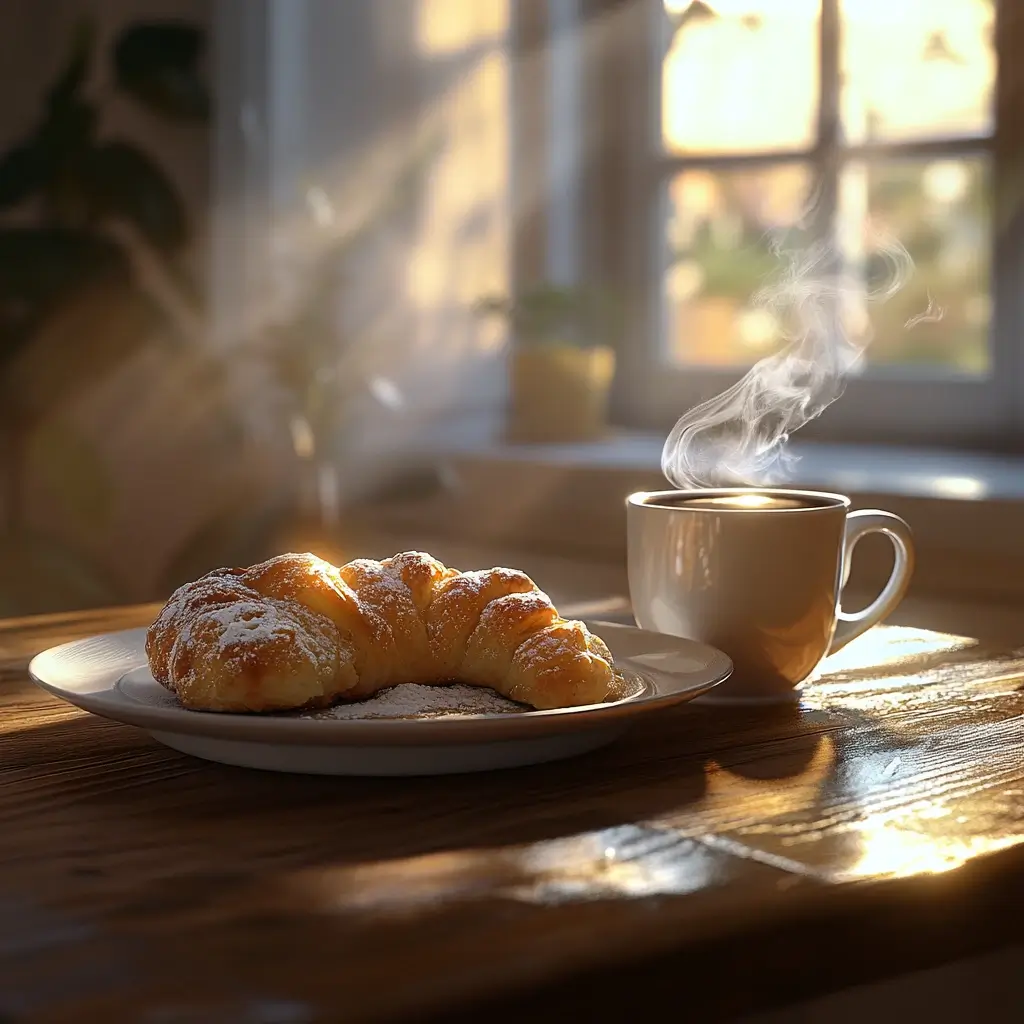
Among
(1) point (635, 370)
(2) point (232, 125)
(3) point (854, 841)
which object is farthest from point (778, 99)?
(3) point (854, 841)

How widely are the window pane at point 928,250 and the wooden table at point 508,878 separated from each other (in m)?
1.47

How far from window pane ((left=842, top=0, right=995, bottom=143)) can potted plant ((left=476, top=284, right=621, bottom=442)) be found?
48 centimetres

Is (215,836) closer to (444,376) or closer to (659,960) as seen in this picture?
(659,960)

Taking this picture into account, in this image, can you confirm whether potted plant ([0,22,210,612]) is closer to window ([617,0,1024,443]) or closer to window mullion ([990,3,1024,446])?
window ([617,0,1024,443])

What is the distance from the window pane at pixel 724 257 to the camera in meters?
2.31

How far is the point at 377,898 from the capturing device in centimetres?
50

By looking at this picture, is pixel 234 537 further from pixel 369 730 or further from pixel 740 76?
pixel 369 730

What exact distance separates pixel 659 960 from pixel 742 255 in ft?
6.55

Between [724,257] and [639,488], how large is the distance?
1.83 feet

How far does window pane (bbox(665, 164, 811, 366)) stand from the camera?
2.31m

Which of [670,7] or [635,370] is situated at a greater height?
[670,7]

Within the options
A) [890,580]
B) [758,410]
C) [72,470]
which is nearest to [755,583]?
[890,580]

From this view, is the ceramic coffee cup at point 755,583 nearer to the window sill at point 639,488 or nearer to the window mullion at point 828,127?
the window sill at point 639,488

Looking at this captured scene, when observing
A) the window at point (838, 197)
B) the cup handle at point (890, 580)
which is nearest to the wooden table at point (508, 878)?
the cup handle at point (890, 580)
